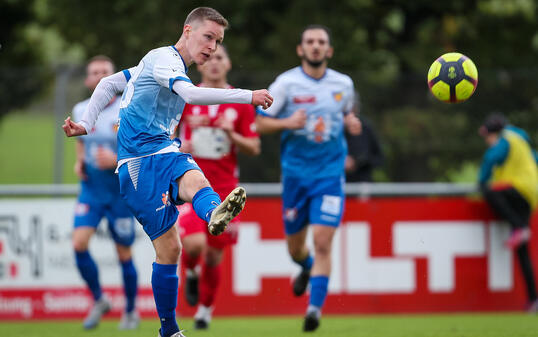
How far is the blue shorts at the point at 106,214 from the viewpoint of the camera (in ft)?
31.1

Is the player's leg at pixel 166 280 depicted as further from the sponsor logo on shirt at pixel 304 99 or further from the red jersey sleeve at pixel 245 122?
the red jersey sleeve at pixel 245 122

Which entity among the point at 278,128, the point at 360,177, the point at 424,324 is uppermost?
the point at 278,128

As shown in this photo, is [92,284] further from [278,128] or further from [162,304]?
[162,304]

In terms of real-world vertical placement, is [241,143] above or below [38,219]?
above

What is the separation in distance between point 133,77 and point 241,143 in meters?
2.52

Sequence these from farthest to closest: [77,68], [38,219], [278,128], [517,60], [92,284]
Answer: [517,60]
[77,68]
[38,219]
[92,284]
[278,128]

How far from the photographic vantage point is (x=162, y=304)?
621 centimetres

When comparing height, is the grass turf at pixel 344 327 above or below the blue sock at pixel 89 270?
below

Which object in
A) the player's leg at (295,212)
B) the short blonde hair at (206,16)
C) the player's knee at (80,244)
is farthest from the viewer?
the player's knee at (80,244)

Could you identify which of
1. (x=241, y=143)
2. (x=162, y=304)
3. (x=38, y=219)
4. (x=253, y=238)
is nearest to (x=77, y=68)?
(x=38, y=219)

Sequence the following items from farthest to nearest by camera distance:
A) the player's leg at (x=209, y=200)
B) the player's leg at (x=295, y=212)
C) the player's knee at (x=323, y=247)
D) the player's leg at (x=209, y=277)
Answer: the player's leg at (x=209, y=277) < the player's leg at (x=295, y=212) < the player's knee at (x=323, y=247) < the player's leg at (x=209, y=200)

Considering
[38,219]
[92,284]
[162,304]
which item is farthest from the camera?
[38,219]

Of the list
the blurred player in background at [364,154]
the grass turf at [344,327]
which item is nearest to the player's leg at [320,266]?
the grass turf at [344,327]

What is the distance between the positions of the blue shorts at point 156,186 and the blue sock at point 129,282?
11.7 feet
